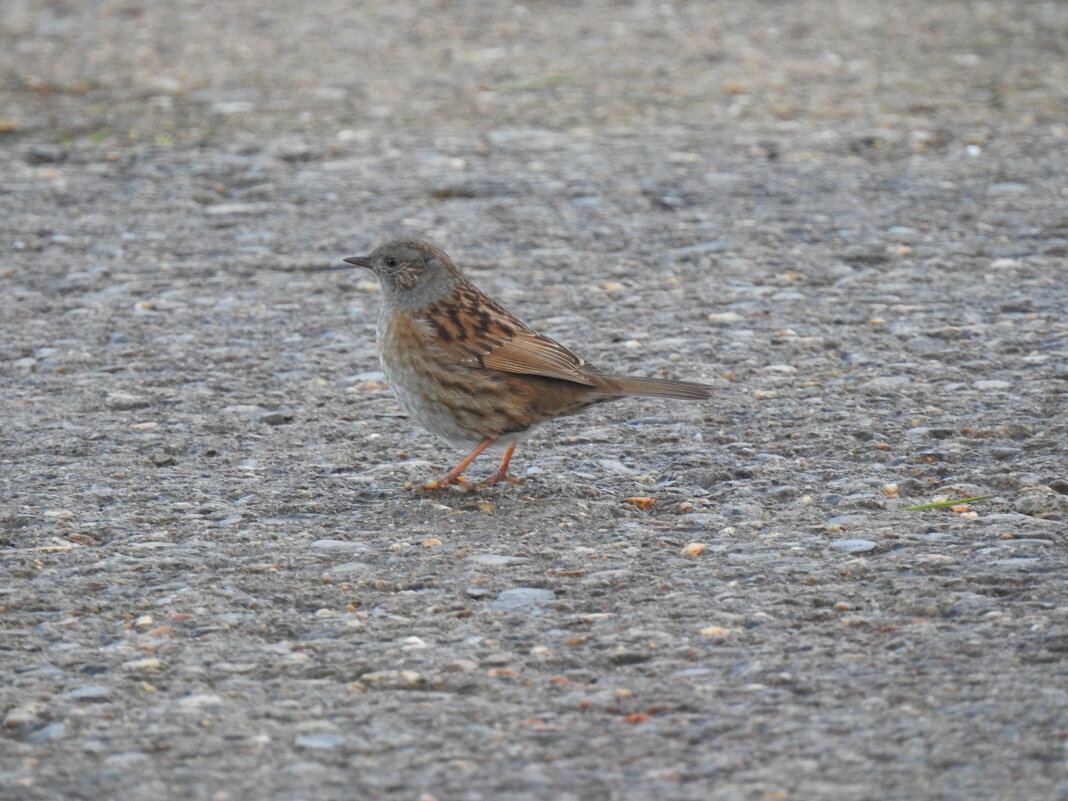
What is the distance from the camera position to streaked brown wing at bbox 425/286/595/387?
534 centimetres

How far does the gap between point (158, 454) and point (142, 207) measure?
3.41 metres

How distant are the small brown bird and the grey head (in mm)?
110

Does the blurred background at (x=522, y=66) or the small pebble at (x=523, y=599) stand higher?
the blurred background at (x=522, y=66)

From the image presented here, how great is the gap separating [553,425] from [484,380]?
79 cm

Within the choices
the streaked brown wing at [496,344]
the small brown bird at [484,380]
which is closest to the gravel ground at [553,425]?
the small brown bird at [484,380]

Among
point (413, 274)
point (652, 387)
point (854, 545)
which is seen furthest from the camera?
point (413, 274)

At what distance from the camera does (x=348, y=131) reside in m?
9.87

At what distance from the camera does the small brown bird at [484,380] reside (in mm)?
5309

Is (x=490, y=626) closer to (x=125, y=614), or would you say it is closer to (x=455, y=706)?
(x=455, y=706)

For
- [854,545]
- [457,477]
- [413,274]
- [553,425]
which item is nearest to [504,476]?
[457,477]

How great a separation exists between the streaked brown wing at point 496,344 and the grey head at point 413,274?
10 cm

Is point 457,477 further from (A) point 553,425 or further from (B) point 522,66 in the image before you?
(B) point 522,66

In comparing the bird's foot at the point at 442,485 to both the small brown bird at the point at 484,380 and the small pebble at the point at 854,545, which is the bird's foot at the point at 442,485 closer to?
the small brown bird at the point at 484,380

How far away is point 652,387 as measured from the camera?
523 centimetres
